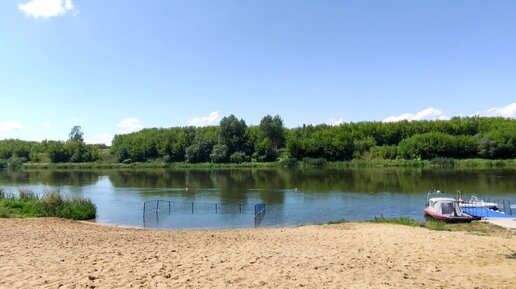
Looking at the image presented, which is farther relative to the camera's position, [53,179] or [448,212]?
[53,179]

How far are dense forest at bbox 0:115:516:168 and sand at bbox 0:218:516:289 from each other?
366ft

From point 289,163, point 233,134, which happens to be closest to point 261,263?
point 289,163

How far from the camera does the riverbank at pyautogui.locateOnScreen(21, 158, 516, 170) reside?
10905cm

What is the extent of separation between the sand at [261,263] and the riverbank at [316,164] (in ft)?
330

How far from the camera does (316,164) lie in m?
127

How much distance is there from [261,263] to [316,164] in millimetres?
115535

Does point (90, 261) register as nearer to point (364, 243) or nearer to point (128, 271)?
point (128, 271)

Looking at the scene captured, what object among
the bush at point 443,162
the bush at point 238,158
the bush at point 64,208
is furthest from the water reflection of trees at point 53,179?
the bush at point 443,162

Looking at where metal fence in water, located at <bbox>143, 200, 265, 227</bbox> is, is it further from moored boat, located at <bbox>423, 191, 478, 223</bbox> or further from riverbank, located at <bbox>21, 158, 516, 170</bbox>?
riverbank, located at <bbox>21, 158, 516, 170</bbox>

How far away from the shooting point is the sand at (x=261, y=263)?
35.8 feet

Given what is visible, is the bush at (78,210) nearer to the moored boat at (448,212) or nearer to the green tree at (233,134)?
the moored boat at (448,212)

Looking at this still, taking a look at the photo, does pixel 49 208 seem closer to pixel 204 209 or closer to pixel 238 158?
pixel 204 209

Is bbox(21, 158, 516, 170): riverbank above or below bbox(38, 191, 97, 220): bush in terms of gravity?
above

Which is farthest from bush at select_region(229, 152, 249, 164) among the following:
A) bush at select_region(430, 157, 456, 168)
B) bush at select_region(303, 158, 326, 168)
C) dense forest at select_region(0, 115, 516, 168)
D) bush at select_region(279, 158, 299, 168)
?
bush at select_region(430, 157, 456, 168)
